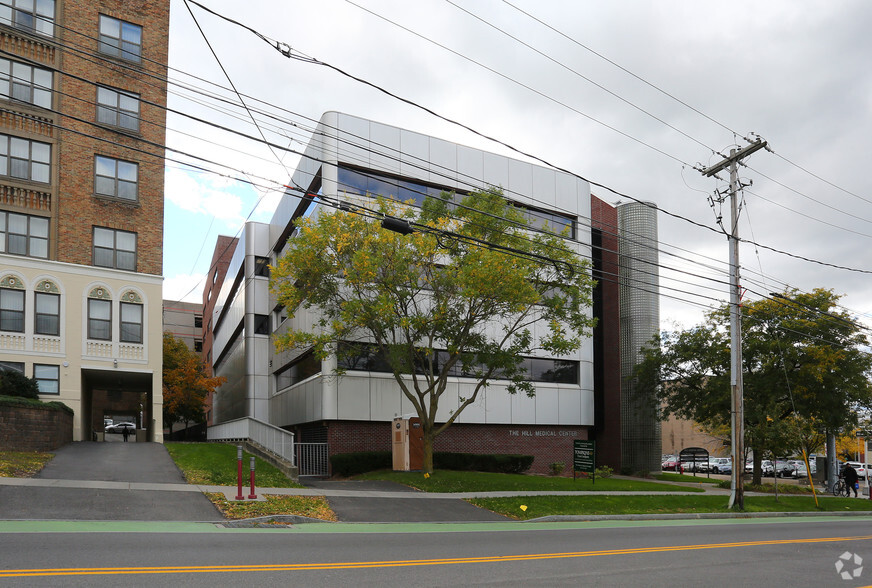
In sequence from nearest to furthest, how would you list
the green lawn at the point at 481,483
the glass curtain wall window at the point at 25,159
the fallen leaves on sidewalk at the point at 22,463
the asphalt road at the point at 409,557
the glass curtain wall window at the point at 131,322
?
the asphalt road at the point at 409,557 → the fallen leaves on sidewalk at the point at 22,463 → the green lawn at the point at 481,483 → the glass curtain wall window at the point at 25,159 → the glass curtain wall window at the point at 131,322

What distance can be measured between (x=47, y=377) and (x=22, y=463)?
35.5 ft

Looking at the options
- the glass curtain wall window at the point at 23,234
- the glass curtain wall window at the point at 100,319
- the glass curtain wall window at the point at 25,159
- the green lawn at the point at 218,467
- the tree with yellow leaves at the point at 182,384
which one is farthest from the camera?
the tree with yellow leaves at the point at 182,384

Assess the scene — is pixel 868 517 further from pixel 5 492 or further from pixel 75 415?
pixel 75 415

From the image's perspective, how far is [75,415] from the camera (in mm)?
Answer: 29625

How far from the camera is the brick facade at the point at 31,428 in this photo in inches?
862

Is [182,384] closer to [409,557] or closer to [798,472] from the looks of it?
[409,557]

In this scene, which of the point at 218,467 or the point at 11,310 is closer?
the point at 218,467

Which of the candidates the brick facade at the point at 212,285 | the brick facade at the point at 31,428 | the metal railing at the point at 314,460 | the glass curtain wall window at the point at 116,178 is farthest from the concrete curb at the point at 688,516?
the brick facade at the point at 212,285

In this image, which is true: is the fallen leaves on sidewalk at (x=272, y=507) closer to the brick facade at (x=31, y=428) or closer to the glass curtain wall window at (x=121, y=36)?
the brick facade at (x=31, y=428)

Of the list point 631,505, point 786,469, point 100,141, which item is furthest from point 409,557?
point 786,469

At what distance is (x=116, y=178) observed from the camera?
31266 mm

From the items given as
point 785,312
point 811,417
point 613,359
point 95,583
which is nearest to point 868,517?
point 811,417

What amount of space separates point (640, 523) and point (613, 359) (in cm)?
2181

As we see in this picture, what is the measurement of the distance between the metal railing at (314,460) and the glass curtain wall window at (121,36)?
1800cm
